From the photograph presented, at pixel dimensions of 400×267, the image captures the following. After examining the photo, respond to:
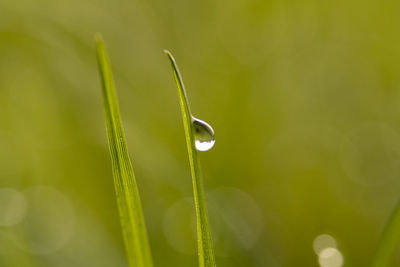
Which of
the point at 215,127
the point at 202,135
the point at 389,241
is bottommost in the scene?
the point at 389,241

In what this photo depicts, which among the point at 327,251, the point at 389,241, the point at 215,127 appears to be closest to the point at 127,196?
the point at 389,241

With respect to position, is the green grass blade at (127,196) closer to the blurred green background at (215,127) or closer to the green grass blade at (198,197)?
the green grass blade at (198,197)

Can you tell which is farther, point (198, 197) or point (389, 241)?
point (389, 241)

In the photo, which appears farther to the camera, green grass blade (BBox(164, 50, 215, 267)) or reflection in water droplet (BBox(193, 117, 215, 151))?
reflection in water droplet (BBox(193, 117, 215, 151))

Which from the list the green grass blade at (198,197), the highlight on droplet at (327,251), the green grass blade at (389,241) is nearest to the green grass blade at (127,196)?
the green grass blade at (198,197)

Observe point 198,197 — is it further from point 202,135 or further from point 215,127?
point 215,127

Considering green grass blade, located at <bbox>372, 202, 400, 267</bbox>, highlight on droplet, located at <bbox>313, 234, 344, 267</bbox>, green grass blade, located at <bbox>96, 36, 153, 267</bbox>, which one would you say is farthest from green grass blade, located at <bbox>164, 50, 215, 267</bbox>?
highlight on droplet, located at <bbox>313, 234, 344, 267</bbox>

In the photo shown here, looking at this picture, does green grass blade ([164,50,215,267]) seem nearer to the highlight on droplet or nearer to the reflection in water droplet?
the reflection in water droplet
